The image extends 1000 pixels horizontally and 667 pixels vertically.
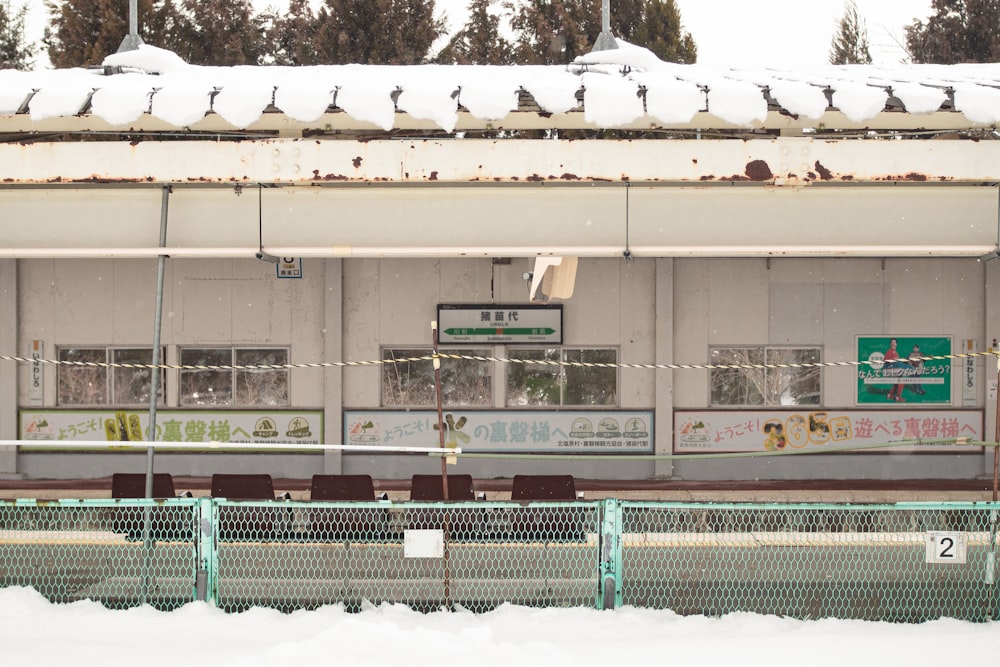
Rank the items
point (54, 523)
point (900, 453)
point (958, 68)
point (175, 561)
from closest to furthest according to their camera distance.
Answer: point (175, 561), point (54, 523), point (958, 68), point (900, 453)

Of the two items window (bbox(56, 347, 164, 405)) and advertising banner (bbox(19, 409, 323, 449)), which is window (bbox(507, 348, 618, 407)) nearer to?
advertising banner (bbox(19, 409, 323, 449))

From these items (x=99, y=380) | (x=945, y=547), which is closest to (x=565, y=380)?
(x=99, y=380)

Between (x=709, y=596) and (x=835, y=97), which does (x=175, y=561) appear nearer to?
(x=709, y=596)

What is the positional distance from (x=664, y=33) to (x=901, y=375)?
21109 millimetres

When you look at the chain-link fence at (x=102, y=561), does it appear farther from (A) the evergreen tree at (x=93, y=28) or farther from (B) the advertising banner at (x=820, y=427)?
(A) the evergreen tree at (x=93, y=28)

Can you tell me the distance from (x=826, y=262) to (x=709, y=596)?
305 inches

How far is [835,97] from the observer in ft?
28.0

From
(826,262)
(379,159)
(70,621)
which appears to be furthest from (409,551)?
(826,262)

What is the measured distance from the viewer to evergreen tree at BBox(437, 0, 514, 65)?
104 ft

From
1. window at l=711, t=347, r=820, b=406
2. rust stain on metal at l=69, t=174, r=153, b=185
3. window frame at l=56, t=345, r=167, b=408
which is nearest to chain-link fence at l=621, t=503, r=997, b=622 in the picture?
rust stain on metal at l=69, t=174, r=153, b=185

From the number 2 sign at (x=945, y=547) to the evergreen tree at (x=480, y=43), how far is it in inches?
1069

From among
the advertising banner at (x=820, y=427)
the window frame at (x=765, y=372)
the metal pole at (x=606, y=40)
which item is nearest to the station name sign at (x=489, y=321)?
the window frame at (x=765, y=372)

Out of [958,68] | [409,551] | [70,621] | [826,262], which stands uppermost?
[958,68]

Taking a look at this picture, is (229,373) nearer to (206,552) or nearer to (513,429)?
(513,429)
